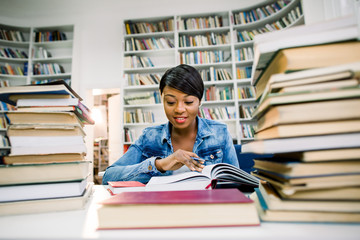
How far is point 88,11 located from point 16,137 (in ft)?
14.6

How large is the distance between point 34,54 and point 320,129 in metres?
4.79

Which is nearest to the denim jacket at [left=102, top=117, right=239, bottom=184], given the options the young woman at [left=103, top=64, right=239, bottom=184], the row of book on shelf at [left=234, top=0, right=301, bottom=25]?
the young woman at [left=103, top=64, right=239, bottom=184]

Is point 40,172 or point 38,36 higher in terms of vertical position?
point 38,36

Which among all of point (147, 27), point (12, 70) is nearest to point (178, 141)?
point (147, 27)

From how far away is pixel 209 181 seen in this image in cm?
60

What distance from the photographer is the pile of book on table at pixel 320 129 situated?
34 centimetres

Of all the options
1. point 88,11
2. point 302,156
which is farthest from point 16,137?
point 88,11

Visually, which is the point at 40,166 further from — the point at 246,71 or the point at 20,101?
the point at 246,71

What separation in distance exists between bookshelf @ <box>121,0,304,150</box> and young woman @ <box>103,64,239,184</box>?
2.05 meters

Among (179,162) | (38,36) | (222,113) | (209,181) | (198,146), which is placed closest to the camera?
(209,181)

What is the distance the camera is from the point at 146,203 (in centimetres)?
35

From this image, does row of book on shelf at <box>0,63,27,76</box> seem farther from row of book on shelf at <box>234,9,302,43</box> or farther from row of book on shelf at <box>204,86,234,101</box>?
row of book on shelf at <box>234,9,302,43</box>

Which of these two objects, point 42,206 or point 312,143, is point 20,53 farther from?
point 312,143

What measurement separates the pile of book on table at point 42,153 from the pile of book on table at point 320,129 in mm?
434
